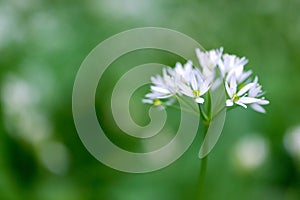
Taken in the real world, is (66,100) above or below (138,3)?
below

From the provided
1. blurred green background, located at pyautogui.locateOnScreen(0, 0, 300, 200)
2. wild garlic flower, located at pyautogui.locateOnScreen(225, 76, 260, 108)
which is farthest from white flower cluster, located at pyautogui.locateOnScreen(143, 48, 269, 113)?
blurred green background, located at pyautogui.locateOnScreen(0, 0, 300, 200)

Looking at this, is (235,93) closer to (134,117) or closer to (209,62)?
(209,62)

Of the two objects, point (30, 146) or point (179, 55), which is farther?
point (179, 55)

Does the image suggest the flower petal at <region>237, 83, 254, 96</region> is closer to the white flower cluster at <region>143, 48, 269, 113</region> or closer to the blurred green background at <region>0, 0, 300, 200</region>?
the white flower cluster at <region>143, 48, 269, 113</region>

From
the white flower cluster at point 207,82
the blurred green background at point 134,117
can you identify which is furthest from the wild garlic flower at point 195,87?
the blurred green background at point 134,117

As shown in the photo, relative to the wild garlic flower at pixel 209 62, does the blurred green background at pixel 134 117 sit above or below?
above

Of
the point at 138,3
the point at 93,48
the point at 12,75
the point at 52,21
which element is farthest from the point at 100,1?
the point at 12,75

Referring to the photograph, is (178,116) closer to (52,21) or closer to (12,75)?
(12,75)

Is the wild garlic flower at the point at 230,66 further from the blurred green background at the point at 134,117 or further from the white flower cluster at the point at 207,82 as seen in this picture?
the blurred green background at the point at 134,117
